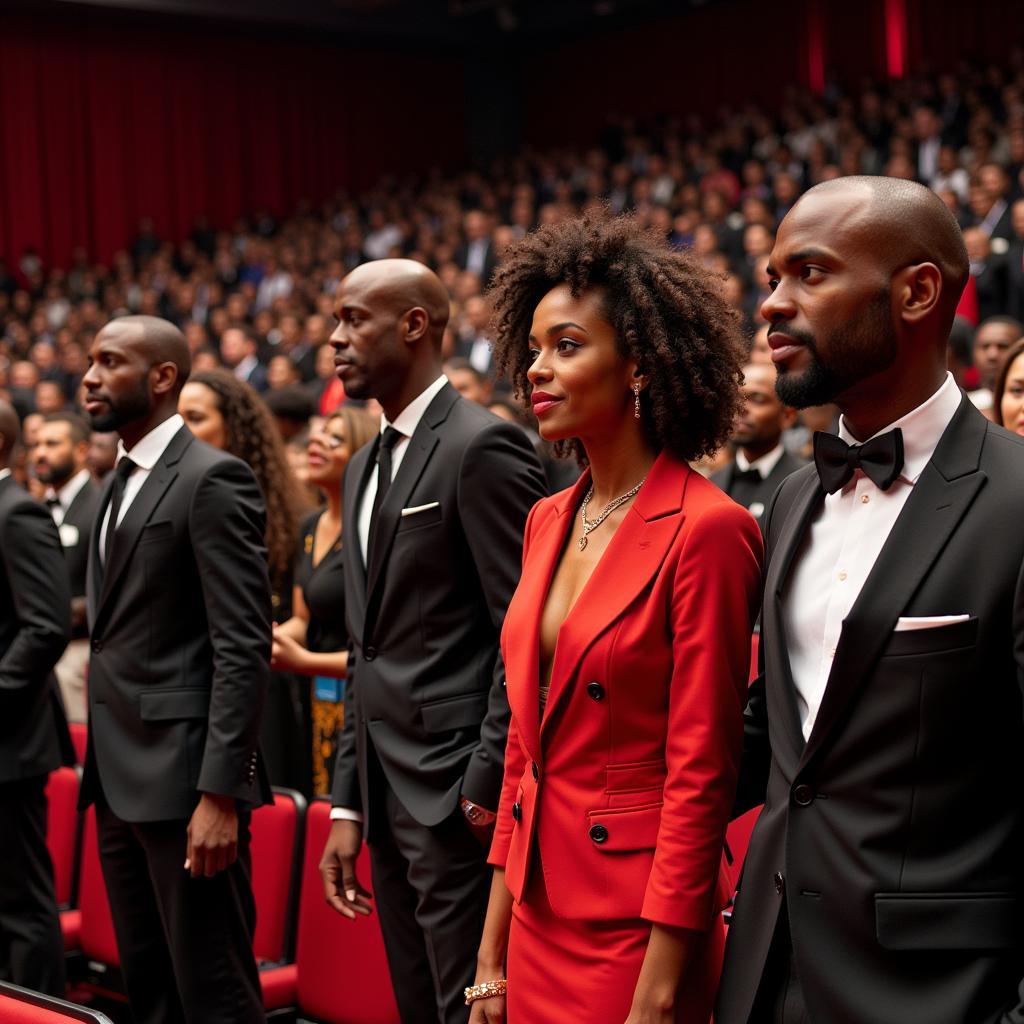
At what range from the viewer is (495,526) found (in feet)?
8.63

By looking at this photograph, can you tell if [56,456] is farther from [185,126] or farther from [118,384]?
[185,126]

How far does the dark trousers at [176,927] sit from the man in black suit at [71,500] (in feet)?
9.14

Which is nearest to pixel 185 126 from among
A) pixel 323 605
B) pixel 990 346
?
pixel 990 346

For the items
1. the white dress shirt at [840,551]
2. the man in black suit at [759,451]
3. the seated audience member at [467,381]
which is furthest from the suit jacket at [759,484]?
the white dress shirt at [840,551]

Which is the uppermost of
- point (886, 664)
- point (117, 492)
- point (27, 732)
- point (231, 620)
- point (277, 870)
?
point (886, 664)

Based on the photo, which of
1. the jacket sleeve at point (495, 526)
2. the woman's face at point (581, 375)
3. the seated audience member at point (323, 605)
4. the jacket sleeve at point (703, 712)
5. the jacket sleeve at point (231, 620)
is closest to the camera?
the jacket sleeve at point (703, 712)

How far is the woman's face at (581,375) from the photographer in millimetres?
2092

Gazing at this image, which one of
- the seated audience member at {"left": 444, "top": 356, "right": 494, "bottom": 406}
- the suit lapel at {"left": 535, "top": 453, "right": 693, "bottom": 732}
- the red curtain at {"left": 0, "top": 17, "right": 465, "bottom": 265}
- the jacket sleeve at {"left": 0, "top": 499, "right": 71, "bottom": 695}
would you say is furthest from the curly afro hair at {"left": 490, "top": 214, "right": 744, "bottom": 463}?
the red curtain at {"left": 0, "top": 17, "right": 465, "bottom": 265}

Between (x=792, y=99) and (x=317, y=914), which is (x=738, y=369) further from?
(x=792, y=99)

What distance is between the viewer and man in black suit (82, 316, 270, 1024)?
2.94m

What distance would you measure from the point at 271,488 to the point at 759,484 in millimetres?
1824

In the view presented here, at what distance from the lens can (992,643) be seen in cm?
156

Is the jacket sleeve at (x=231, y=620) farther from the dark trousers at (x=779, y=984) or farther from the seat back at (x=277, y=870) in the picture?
the dark trousers at (x=779, y=984)

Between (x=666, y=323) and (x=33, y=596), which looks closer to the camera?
(x=666, y=323)
